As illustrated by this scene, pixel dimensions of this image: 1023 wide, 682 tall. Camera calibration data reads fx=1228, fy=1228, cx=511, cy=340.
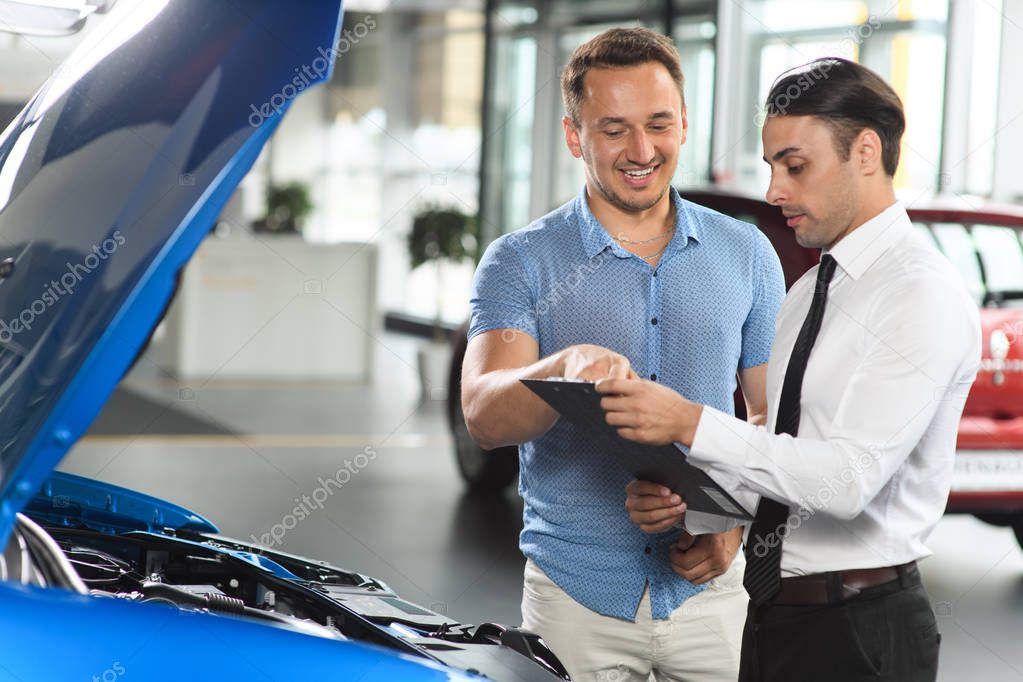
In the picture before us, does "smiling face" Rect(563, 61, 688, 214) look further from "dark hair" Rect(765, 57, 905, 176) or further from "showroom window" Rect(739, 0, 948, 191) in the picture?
"showroom window" Rect(739, 0, 948, 191)

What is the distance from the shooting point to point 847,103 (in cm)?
174

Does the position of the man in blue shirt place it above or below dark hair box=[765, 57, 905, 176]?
below

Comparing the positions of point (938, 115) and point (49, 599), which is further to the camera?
point (938, 115)

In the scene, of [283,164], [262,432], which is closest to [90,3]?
[262,432]

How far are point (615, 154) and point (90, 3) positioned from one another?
0.90 meters

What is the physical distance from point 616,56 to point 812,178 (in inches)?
20.8

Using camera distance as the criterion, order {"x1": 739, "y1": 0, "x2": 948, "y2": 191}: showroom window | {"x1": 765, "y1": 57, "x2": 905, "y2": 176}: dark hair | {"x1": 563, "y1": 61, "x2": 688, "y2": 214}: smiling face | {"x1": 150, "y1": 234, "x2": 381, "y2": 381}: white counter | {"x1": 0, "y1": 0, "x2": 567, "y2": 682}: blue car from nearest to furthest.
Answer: {"x1": 0, "y1": 0, "x2": 567, "y2": 682}: blue car
{"x1": 765, "y1": 57, "x2": 905, "y2": 176}: dark hair
{"x1": 563, "y1": 61, "x2": 688, "y2": 214}: smiling face
{"x1": 739, "y1": 0, "x2": 948, "y2": 191}: showroom window
{"x1": 150, "y1": 234, "x2": 381, "y2": 381}: white counter

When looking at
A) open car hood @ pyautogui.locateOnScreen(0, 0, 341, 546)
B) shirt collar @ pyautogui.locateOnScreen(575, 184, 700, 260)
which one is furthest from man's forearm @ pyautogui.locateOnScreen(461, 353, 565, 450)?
open car hood @ pyautogui.locateOnScreen(0, 0, 341, 546)

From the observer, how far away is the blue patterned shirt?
7.13ft

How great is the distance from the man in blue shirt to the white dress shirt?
0.35 metres

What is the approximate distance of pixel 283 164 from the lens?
22938mm

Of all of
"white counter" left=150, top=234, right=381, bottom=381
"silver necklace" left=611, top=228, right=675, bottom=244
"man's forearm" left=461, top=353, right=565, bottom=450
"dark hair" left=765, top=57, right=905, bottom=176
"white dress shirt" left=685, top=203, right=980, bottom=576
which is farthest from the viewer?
"white counter" left=150, top=234, right=381, bottom=381

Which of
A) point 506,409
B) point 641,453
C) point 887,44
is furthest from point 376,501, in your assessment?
point 887,44

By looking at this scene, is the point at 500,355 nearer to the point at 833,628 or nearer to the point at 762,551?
the point at 762,551
